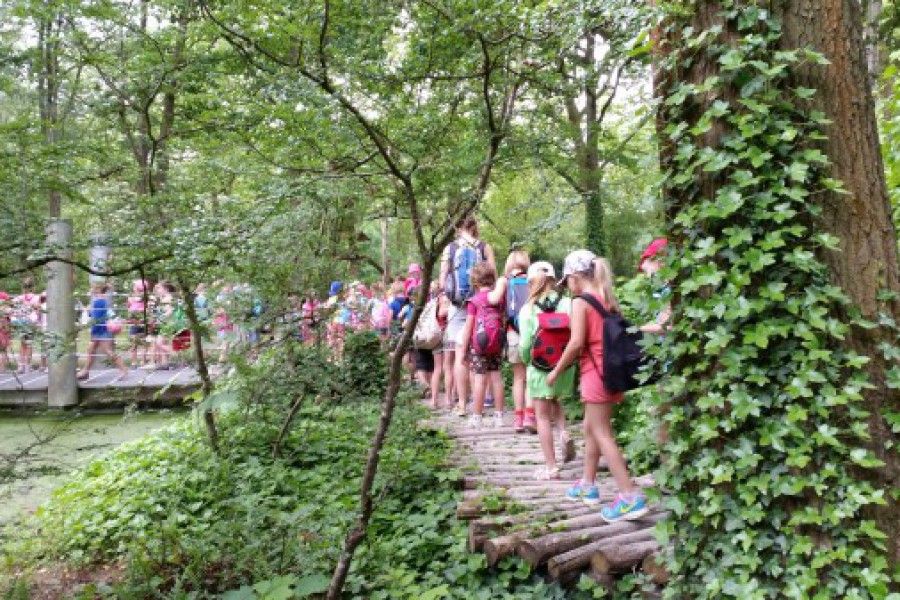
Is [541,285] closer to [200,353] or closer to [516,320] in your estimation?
[516,320]

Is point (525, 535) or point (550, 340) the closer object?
point (525, 535)

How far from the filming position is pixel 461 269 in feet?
21.5

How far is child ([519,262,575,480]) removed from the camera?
4.71 meters

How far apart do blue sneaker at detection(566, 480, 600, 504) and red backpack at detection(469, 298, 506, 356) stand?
1.85m

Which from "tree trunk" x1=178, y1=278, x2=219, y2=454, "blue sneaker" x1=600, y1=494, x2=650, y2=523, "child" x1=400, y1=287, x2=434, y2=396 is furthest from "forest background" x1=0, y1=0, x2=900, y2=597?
"child" x1=400, y1=287, x2=434, y2=396

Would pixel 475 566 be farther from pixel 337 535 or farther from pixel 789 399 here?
pixel 789 399

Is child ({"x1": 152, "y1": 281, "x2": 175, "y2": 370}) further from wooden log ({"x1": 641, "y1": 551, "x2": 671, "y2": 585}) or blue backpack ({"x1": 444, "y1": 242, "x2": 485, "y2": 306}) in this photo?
wooden log ({"x1": 641, "y1": 551, "x2": 671, "y2": 585})

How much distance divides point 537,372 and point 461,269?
6.52 ft

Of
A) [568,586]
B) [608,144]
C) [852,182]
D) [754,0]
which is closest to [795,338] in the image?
[852,182]

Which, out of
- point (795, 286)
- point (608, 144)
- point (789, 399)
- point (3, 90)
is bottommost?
point (789, 399)

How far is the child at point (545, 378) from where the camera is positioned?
185 inches

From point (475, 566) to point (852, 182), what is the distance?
2908 mm

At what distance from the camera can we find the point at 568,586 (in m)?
3.66

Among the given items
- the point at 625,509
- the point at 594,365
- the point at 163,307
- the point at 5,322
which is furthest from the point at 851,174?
the point at 163,307
